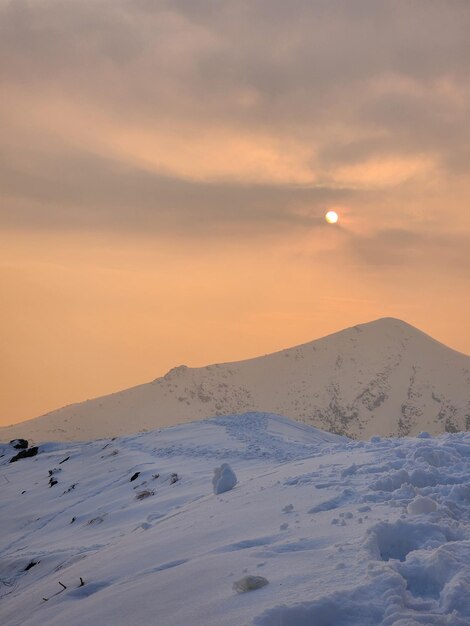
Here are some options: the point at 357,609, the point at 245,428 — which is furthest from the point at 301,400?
the point at 357,609

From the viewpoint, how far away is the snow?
4.49 m

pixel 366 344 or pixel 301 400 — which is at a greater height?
pixel 366 344

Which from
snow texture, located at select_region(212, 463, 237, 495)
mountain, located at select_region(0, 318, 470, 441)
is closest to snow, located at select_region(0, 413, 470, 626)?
snow texture, located at select_region(212, 463, 237, 495)

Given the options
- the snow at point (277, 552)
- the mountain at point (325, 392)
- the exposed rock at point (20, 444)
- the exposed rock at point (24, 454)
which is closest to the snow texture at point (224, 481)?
the snow at point (277, 552)

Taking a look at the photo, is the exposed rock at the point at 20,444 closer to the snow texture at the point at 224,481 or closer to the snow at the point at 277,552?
the snow at the point at 277,552

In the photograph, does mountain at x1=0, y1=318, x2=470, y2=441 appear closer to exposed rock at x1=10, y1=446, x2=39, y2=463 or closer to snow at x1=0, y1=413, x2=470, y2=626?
exposed rock at x1=10, y1=446, x2=39, y2=463

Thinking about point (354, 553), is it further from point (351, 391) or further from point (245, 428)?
point (351, 391)

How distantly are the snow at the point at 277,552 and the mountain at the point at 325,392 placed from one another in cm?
12076

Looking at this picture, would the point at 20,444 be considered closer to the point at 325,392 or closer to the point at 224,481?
Answer: the point at 224,481

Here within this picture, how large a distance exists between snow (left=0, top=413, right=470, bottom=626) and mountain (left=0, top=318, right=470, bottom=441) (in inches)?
4754

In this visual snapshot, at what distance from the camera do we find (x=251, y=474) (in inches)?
562

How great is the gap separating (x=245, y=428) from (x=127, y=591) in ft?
60.7

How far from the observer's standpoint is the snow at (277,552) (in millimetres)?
4488

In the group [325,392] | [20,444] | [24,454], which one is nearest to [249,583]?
[24,454]
